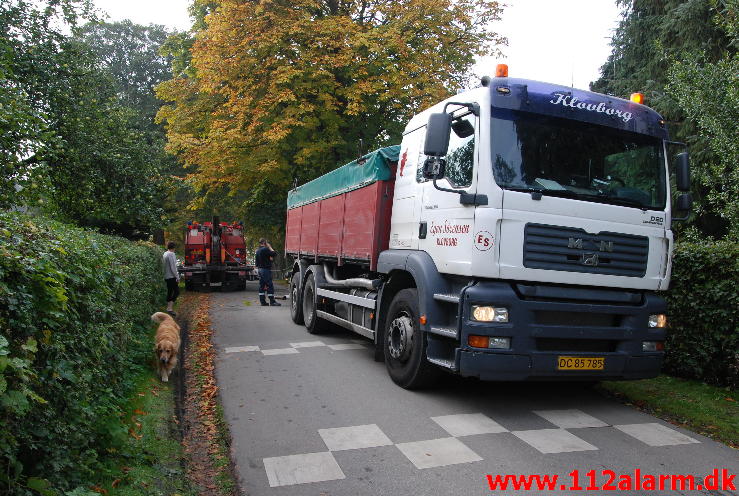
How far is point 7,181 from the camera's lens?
7.91 m

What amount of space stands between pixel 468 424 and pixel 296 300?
22.9 feet

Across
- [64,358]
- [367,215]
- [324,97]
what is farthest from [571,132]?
[324,97]

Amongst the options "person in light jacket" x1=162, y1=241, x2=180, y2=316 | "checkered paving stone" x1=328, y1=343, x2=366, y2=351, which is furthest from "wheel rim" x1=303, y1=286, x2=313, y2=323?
"person in light jacket" x1=162, y1=241, x2=180, y2=316

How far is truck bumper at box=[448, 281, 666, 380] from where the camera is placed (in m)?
5.16

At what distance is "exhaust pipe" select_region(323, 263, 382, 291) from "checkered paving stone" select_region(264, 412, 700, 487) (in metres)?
2.38

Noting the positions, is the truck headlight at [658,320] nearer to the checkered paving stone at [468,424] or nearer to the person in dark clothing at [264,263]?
the checkered paving stone at [468,424]

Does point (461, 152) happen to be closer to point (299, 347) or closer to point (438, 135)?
point (438, 135)

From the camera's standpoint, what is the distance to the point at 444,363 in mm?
5500

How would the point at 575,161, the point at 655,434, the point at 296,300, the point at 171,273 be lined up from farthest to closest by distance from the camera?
1. the point at 171,273
2. the point at 296,300
3. the point at 575,161
4. the point at 655,434

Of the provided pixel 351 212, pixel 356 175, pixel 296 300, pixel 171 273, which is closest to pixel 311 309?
pixel 296 300

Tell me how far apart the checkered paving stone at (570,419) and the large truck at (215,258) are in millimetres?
16851

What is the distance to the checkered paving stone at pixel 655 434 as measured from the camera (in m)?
4.89

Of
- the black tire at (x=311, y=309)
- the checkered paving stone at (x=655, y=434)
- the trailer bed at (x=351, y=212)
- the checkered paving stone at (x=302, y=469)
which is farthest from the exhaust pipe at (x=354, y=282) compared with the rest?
the checkered paving stone at (x=655, y=434)

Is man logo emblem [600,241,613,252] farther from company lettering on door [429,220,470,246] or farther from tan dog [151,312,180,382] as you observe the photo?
tan dog [151,312,180,382]
